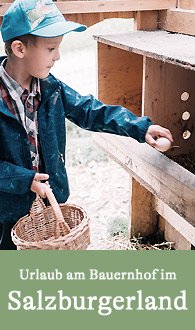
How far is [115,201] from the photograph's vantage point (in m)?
3.42

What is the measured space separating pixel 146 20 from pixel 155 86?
0.54 m

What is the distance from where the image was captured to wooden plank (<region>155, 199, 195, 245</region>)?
7.06 feet

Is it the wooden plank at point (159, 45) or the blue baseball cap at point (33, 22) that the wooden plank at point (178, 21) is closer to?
the wooden plank at point (159, 45)

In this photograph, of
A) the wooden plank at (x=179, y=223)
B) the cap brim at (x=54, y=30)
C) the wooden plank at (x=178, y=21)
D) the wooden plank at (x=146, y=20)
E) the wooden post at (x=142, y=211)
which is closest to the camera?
the cap brim at (x=54, y=30)

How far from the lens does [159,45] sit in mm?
1797

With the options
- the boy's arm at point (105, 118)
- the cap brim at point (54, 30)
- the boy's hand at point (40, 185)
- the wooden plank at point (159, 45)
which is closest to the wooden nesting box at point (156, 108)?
the wooden plank at point (159, 45)

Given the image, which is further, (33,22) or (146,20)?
(146,20)

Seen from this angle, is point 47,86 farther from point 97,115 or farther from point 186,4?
point 186,4

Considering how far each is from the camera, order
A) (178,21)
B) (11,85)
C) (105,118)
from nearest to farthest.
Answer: (11,85), (105,118), (178,21)

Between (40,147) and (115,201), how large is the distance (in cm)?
181

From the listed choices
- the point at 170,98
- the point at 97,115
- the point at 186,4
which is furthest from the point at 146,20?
the point at 97,115

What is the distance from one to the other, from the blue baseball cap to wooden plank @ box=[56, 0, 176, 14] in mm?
553

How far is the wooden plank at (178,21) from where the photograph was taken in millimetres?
2020

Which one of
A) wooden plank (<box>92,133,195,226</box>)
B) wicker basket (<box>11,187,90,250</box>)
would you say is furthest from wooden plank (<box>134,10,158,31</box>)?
wicker basket (<box>11,187,90,250</box>)
